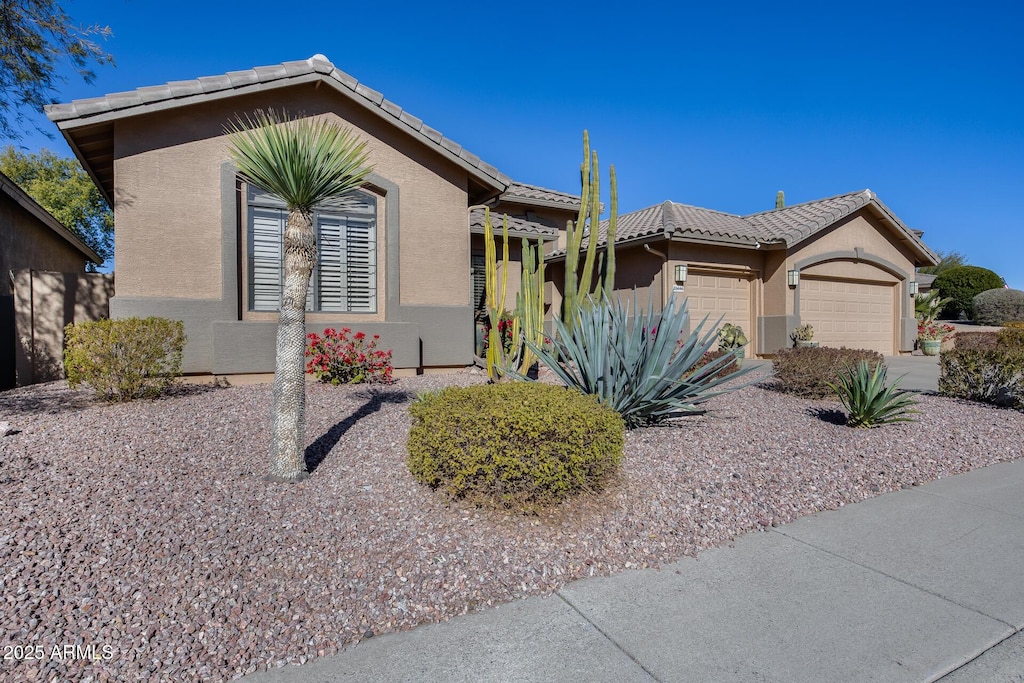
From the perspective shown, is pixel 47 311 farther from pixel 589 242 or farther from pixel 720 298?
pixel 720 298

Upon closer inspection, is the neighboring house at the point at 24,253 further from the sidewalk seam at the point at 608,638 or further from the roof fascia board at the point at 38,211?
the sidewalk seam at the point at 608,638

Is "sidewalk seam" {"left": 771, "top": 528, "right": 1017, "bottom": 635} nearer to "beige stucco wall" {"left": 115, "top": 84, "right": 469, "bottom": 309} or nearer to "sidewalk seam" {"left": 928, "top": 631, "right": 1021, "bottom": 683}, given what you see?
"sidewalk seam" {"left": 928, "top": 631, "right": 1021, "bottom": 683}

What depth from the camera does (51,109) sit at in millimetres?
7801

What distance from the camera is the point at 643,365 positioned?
19.5 ft

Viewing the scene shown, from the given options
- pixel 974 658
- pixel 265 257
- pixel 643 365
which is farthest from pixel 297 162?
pixel 265 257

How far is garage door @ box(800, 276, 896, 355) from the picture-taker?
53.5ft

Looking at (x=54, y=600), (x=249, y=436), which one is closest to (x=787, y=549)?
(x=54, y=600)

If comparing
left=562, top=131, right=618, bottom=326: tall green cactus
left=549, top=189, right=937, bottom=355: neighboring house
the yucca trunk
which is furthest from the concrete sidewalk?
left=549, top=189, right=937, bottom=355: neighboring house

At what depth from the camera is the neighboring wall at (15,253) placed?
369 inches

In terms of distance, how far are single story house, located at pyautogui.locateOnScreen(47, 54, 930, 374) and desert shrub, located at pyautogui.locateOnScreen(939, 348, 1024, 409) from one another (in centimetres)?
769

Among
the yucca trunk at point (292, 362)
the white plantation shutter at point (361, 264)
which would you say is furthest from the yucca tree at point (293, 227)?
the white plantation shutter at point (361, 264)

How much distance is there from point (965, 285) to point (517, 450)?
35.9 meters

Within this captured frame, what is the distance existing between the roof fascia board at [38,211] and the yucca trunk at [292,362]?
10.1 meters

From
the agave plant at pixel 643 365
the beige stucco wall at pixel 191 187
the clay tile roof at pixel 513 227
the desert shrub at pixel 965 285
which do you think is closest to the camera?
the agave plant at pixel 643 365
